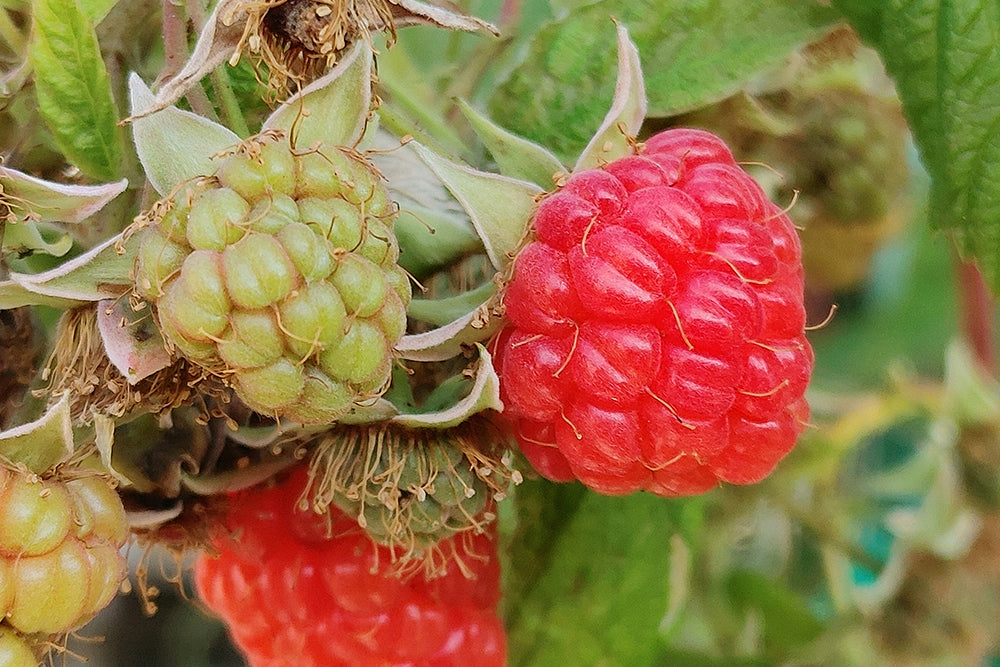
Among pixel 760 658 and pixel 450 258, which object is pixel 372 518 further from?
pixel 760 658

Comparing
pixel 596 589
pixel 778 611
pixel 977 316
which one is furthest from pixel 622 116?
pixel 977 316

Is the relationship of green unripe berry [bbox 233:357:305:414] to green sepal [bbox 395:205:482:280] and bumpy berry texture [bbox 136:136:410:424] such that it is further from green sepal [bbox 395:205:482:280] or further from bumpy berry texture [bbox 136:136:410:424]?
green sepal [bbox 395:205:482:280]

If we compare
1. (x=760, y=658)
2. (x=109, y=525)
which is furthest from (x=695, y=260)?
(x=760, y=658)

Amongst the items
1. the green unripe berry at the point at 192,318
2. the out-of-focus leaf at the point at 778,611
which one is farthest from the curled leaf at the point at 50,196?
the out-of-focus leaf at the point at 778,611

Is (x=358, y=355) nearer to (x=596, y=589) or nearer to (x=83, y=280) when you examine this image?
(x=83, y=280)

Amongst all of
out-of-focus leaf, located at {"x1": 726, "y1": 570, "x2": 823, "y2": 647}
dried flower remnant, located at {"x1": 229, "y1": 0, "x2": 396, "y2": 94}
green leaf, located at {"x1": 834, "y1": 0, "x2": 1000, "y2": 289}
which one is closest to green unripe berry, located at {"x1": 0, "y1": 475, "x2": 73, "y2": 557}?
dried flower remnant, located at {"x1": 229, "y1": 0, "x2": 396, "y2": 94}
